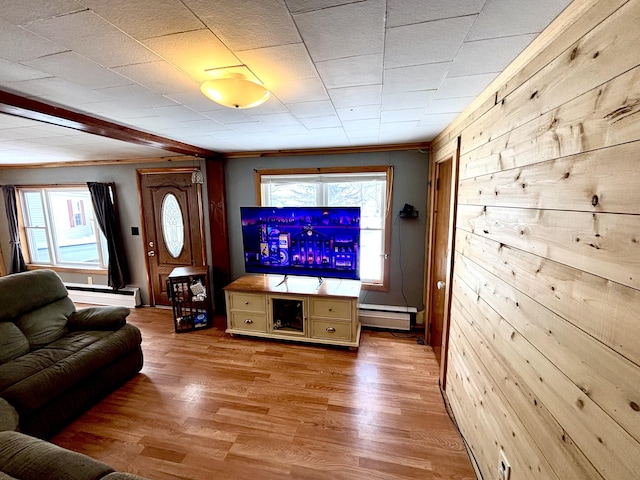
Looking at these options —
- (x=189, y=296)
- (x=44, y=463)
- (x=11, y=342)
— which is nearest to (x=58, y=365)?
(x=11, y=342)

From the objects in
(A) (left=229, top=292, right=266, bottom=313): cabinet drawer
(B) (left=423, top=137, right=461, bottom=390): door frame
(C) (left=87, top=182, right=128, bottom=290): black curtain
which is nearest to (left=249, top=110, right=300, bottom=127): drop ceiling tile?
(B) (left=423, top=137, right=461, bottom=390): door frame

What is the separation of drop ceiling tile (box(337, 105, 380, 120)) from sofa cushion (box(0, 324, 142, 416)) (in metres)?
2.80

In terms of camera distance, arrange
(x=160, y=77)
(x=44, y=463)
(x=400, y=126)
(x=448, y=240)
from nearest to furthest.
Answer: (x=44, y=463)
(x=160, y=77)
(x=448, y=240)
(x=400, y=126)

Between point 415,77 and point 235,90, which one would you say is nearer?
point 235,90

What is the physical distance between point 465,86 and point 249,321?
10.0 feet

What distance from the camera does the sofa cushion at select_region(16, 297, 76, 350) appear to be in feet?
7.66

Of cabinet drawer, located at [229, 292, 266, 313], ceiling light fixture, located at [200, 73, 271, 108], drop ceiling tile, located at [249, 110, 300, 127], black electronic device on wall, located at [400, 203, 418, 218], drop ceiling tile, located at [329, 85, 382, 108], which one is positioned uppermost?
drop ceiling tile, located at [249, 110, 300, 127]

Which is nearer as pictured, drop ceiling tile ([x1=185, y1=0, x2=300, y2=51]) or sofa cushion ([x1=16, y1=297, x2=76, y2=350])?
drop ceiling tile ([x1=185, y1=0, x2=300, y2=51])

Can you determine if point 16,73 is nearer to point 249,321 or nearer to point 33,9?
point 33,9

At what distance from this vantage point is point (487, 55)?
48.2 inches

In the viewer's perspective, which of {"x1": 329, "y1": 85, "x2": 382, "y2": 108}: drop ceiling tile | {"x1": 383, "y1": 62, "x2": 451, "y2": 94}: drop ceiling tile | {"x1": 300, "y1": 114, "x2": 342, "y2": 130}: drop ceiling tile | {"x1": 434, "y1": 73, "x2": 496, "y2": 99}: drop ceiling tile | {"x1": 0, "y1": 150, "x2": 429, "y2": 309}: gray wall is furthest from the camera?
{"x1": 0, "y1": 150, "x2": 429, "y2": 309}: gray wall

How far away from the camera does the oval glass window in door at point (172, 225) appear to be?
13.2 ft

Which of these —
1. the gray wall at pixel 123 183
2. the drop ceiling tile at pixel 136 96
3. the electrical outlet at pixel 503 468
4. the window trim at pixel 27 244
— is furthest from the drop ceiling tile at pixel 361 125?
the window trim at pixel 27 244

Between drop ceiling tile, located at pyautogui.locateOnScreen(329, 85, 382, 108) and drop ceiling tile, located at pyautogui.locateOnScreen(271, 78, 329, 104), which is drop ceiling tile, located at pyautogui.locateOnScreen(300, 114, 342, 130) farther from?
drop ceiling tile, located at pyautogui.locateOnScreen(271, 78, 329, 104)
